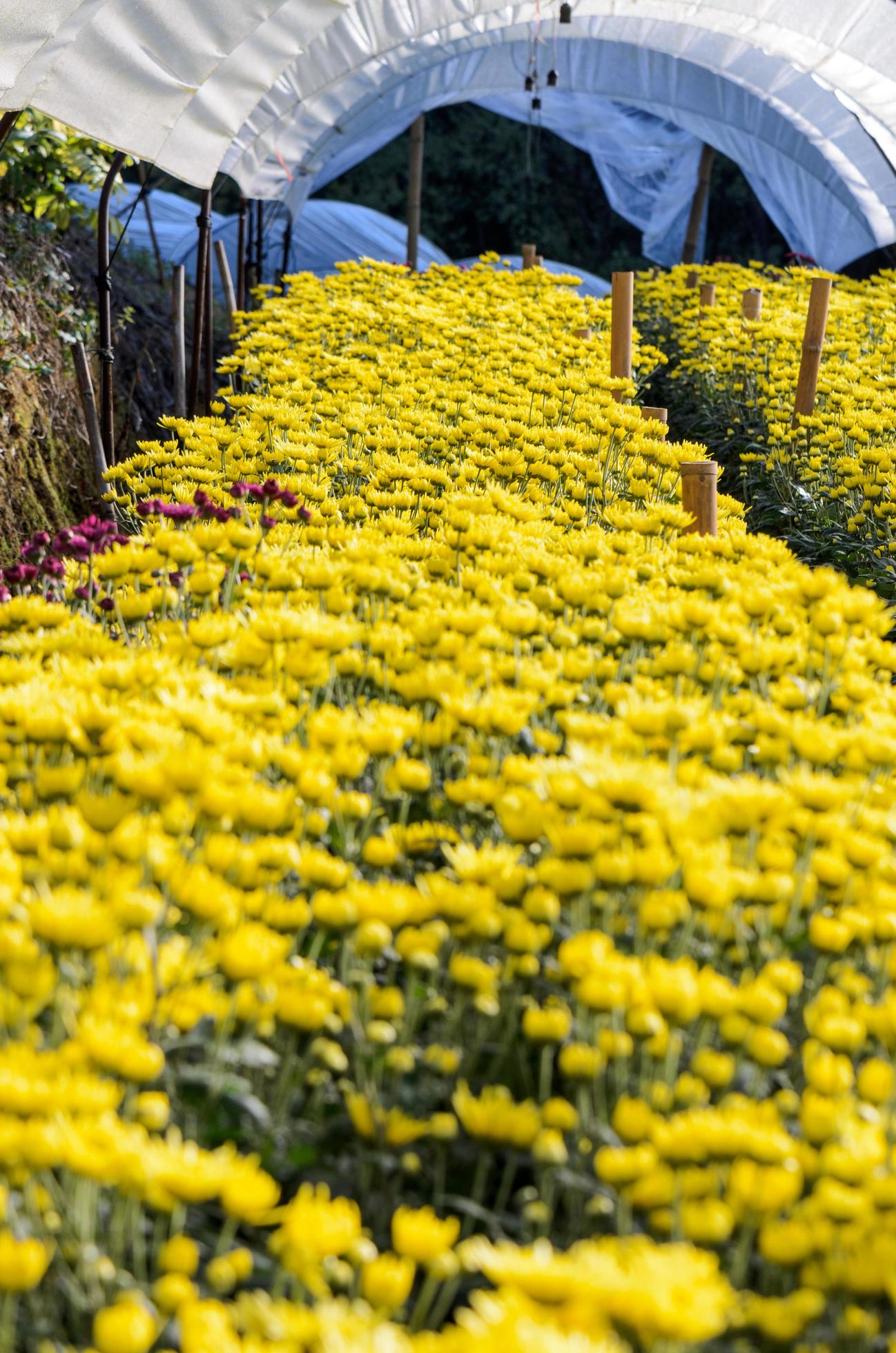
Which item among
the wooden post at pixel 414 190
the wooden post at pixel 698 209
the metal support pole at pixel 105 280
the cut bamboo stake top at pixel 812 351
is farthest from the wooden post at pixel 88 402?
the wooden post at pixel 698 209

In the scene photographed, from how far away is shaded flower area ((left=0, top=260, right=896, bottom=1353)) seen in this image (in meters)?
0.91

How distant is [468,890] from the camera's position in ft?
4.00

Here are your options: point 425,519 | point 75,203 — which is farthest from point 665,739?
point 75,203

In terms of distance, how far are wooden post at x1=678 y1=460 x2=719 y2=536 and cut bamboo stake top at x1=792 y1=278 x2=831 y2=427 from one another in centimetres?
234

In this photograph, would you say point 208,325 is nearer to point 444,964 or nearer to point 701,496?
point 701,496

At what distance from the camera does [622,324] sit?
16.7 feet

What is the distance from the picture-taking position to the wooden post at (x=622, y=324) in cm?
500

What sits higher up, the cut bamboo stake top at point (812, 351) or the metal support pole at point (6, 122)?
the metal support pole at point (6, 122)

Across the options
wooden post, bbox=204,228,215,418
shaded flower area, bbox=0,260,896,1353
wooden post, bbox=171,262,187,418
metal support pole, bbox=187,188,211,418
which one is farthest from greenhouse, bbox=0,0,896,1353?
wooden post, bbox=171,262,187,418

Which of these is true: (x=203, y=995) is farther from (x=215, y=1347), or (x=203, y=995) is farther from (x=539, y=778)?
(x=539, y=778)

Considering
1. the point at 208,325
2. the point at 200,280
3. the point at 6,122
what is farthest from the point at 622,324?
the point at 6,122

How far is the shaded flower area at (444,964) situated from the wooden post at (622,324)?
3123 millimetres

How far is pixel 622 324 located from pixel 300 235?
34.6ft

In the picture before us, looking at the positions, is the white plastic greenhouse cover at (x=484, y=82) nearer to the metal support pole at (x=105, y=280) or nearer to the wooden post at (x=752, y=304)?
the metal support pole at (x=105, y=280)
